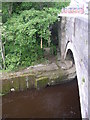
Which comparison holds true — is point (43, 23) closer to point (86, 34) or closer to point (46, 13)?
point (46, 13)

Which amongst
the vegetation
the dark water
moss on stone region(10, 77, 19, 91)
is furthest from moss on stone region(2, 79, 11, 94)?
the vegetation

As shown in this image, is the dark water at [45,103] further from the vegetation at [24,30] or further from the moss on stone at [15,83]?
the vegetation at [24,30]

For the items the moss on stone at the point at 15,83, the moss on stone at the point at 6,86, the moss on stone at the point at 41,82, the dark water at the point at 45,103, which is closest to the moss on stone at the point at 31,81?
the moss on stone at the point at 41,82

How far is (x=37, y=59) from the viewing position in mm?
11516

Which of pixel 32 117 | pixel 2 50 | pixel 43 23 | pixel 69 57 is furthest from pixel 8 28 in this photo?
pixel 32 117

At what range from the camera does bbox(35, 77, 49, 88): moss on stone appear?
375 inches

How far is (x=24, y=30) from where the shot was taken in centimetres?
927

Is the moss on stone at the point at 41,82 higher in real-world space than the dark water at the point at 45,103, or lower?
higher

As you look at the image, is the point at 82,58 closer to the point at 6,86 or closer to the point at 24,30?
the point at 24,30

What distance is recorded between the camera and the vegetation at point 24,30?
9.38 meters

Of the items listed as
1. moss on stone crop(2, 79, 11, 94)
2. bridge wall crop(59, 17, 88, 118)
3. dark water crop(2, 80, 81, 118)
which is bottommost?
dark water crop(2, 80, 81, 118)

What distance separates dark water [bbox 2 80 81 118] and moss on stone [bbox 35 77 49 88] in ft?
0.90

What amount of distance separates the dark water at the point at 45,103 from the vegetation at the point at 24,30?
91.8 inches

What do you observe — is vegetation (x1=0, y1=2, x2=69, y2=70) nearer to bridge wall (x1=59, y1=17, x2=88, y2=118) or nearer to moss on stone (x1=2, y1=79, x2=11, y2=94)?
moss on stone (x1=2, y1=79, x2=11, y2=94)
